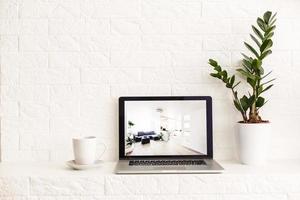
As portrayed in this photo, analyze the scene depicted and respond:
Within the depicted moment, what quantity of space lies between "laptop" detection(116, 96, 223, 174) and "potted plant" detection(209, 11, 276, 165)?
0.14m

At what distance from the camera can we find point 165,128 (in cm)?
149

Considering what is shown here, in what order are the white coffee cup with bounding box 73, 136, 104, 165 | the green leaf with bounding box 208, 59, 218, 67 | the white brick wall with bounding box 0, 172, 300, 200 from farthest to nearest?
the green leaf with bounding box 208, 59, 218, 67
the white coffee cup with bounding box 73, 136, 104, 165
the white brick wall with bounding box 0, 172, 300, 200

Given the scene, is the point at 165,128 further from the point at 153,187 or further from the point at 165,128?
the point at 153,187

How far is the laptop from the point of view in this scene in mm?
1481

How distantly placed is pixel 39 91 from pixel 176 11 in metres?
0.71

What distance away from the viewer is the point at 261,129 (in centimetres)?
136

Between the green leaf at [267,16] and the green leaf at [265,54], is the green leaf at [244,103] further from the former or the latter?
the green leaf at [267,16]

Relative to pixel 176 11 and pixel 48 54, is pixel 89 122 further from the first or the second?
pixel 176 11

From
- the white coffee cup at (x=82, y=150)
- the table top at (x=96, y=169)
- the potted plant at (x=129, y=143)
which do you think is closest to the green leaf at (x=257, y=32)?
the table top at (x=96, y=169)

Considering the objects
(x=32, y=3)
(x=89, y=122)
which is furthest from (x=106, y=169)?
(x=32, y=3)

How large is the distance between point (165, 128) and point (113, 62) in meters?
0.38

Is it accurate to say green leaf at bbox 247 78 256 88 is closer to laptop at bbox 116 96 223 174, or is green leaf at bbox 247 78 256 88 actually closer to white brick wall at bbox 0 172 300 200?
laptop at bbox 116 96 223 174

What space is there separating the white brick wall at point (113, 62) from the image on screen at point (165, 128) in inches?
2.5

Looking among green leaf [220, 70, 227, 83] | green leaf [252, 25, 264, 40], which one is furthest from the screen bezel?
green leaf [252, 25, 264, 40]
